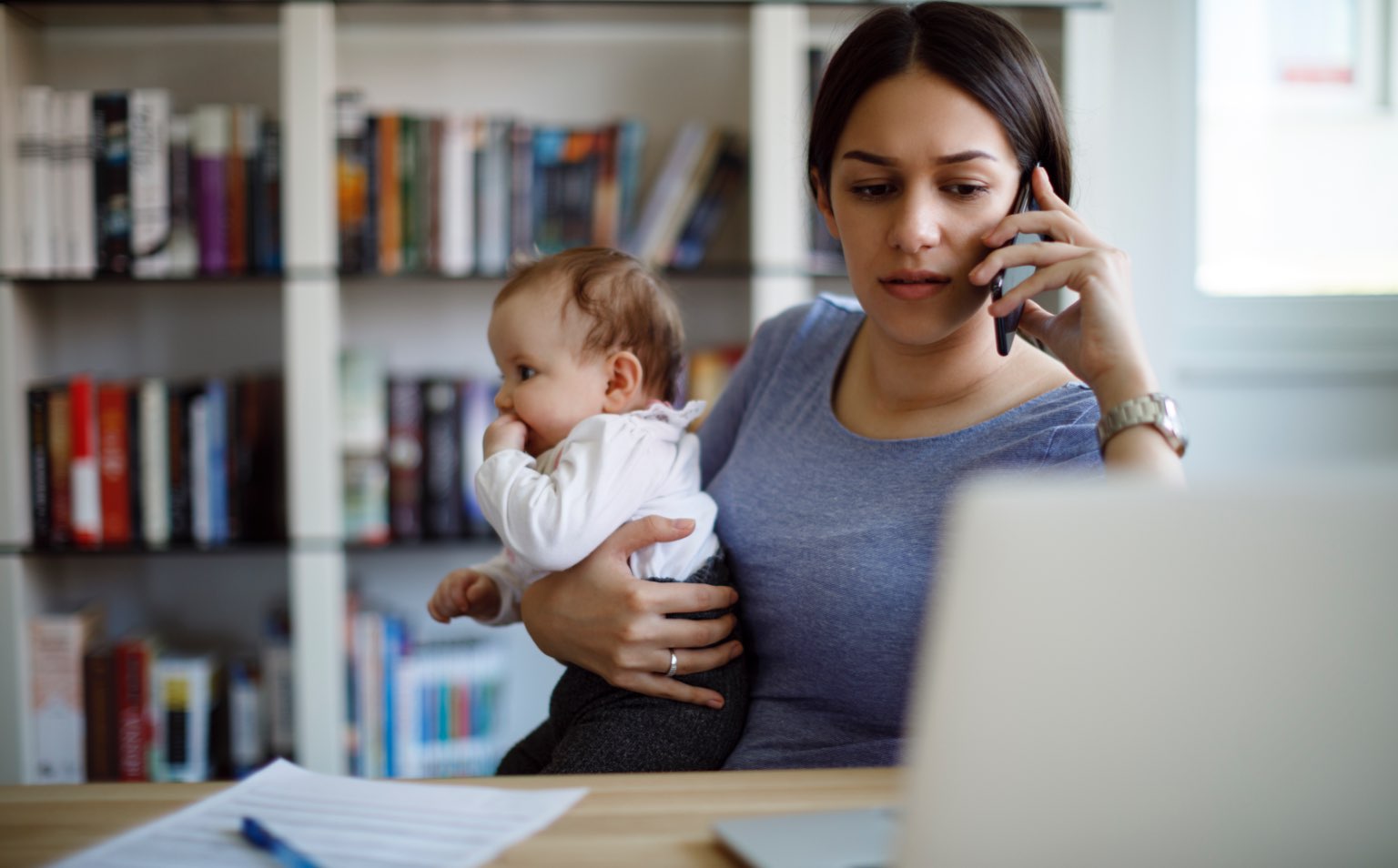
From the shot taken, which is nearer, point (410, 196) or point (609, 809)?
point (609, 809)

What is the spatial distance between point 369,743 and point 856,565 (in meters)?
1.56

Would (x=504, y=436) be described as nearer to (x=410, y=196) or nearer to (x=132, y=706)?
(x=410, y=196)

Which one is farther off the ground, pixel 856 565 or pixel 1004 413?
pixel 1004 413

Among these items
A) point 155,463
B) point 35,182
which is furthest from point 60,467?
point 35,182

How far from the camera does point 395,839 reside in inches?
27.1

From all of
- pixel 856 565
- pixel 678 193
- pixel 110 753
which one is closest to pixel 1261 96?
pixel 678 193

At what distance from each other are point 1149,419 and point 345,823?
71cm

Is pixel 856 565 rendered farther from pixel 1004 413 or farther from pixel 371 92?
pixel 371 92

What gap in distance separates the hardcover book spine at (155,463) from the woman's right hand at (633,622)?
142 centimetres

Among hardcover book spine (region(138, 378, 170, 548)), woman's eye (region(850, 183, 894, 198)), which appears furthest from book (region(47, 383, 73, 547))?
woman's eye (region(850, 183, 894, 198))

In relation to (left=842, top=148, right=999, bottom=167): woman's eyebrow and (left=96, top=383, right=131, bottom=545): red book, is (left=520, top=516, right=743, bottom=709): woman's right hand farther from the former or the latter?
(left=96, top=383, right=131, bottom=545): red book

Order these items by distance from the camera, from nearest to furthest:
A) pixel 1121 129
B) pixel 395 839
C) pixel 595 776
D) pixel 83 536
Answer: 1. pixel 395 839
2. pixel 595 776
3. pixel 83 536
4. pixel 1121 129

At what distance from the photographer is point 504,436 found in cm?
120

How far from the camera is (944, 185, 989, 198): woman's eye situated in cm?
111
